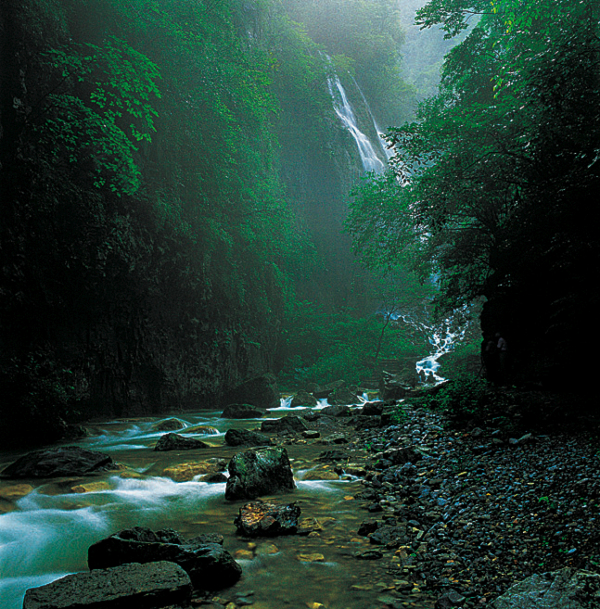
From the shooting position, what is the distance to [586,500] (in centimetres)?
301

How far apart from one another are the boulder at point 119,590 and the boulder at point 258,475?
219 centimetres

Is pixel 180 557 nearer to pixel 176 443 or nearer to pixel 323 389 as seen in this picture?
pixel 176 443

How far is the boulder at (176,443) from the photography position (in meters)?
7.65

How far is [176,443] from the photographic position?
7.77 m

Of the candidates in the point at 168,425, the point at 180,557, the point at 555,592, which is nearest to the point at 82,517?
the point at 180,557

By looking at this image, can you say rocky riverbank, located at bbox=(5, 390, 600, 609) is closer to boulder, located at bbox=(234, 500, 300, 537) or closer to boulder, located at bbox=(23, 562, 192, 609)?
boulder, located at bbox=(234, 500, 300, 537)

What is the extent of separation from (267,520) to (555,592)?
2.49m

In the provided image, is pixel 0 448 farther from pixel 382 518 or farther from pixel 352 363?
pixel 352 363

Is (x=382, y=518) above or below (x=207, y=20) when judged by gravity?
below

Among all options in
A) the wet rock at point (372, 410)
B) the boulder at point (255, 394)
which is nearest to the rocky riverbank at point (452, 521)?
the wet rock at point (372, 410)

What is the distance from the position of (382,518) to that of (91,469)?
172 inches

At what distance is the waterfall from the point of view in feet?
Answer: 92.6

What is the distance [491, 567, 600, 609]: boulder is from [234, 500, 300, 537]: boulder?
207 centimetres

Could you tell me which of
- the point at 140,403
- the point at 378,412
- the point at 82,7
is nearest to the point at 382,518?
the point at 378,412
